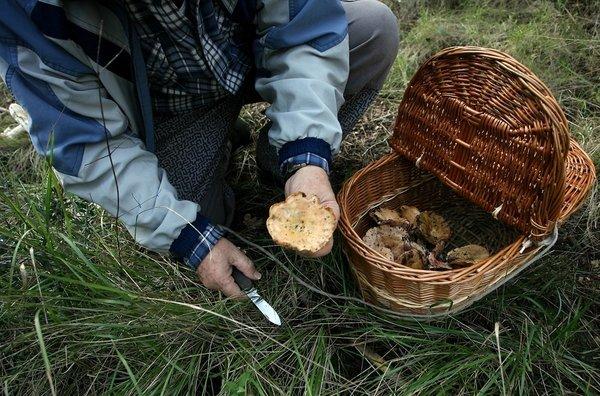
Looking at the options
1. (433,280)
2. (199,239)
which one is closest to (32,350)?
(199,239)

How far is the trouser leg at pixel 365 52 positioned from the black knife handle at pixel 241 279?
45 cm

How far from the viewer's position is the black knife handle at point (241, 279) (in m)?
1.34

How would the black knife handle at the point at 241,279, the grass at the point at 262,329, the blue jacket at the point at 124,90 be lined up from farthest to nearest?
the black knife handle at the point at 241,279
the grass at the point at 262,329
the blue jacket at the point at 124,90

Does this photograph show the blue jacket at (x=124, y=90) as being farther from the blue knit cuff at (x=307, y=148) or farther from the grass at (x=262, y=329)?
the grass at (x=262, y=329)

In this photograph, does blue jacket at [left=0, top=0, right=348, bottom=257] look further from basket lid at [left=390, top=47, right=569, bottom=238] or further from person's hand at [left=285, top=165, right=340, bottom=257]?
basket lid at [left=390, top=47, right=569, bottom=238]

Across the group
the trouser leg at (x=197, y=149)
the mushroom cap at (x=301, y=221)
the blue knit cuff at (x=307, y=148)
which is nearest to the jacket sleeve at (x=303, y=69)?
the blue knit cuff at (x=307, y=148)

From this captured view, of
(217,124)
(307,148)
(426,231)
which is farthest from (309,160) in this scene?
(426,231)

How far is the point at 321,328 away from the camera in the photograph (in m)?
1.38

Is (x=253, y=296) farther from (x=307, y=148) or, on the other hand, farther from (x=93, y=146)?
(x=93, y=146)

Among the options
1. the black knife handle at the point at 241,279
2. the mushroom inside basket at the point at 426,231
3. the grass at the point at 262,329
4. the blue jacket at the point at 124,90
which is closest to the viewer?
the blue jacket at the point at 124,90

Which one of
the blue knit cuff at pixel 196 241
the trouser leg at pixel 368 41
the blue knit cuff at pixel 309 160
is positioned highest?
the trouser leg at pixel 368 41

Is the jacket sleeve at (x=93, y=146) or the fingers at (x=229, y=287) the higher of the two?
the jacket sleeve at (x=93, y=146)

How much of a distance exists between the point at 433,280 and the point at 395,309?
0.18 m

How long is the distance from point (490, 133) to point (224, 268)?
783 mm
